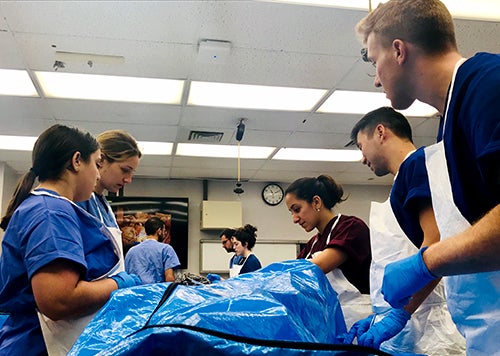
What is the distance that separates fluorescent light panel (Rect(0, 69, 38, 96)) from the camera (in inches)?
136

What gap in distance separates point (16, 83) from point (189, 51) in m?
1.49

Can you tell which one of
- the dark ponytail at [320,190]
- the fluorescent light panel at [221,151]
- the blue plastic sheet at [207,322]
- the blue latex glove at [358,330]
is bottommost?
the blue latex glove at [358,330]

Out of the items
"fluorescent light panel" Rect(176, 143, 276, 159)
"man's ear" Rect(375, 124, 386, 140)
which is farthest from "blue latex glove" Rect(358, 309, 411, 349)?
"fluorescent light panel" Rect(176, 143, 276, 159)

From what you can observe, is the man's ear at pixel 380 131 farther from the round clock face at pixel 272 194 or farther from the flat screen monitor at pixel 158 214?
the round clock face at pixel 272 194

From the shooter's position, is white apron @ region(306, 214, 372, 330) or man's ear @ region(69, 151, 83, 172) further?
white apron @ region(306, 214, 372, 330)

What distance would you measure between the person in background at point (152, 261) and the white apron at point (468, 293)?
3237mm

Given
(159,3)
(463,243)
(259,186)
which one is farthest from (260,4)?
(259,186)

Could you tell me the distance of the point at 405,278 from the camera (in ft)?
3.00

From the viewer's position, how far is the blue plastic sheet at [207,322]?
58 cm

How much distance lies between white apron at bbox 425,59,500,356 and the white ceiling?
1.98 metres

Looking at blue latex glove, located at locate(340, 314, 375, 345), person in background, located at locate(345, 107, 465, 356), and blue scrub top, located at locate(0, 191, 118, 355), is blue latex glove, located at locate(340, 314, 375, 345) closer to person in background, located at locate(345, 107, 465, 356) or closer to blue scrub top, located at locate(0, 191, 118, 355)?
person in background, located at locate(345, 107, 465, 356)

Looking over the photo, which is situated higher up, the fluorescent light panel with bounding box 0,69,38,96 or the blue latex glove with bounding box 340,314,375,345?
the fluorescent light panel with bounding box 0,69,38,96

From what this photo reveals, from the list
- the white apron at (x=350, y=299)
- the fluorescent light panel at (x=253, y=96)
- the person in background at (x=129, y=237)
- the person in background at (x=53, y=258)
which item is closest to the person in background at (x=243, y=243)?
the fluorescent light panel at (x=253, y=96)

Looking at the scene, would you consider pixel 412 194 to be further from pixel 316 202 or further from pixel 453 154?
pixel 316 202
